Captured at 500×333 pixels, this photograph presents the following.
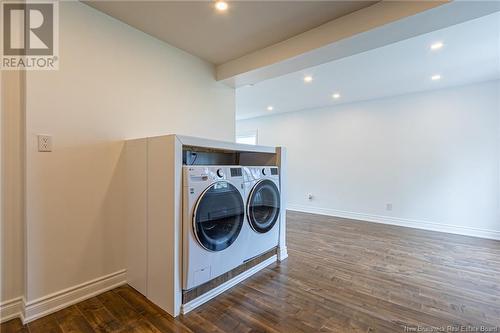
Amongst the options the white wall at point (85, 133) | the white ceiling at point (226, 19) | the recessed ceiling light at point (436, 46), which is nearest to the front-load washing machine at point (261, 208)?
the white wall at point (85, 133)

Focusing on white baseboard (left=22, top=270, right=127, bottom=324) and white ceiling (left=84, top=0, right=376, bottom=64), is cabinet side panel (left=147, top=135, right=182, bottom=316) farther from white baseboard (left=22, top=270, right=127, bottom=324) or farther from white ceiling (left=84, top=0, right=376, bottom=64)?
white ceiling (left=84, top=0, right=376, bottom=64)

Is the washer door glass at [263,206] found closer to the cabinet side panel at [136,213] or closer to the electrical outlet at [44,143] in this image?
the cabinet side panel at [136,213]

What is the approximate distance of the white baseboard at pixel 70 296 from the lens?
1600 millimetres

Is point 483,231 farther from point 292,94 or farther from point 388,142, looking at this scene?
point 292,94

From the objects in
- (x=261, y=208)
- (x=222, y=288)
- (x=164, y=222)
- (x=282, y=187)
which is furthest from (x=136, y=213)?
(x=282, y=187)

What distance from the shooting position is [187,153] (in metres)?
2.35

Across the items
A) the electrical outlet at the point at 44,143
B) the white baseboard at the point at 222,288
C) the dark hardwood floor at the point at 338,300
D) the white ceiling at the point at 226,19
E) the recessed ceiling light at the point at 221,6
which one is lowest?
the dark hardwood floor at the point at 338,300

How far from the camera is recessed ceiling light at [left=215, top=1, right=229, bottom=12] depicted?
5.99ft

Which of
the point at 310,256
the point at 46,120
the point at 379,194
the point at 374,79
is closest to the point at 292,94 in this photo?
the point at 374,79

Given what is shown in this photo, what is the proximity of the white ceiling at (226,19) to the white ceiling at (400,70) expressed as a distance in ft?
3.11

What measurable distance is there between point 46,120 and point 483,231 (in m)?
5.58

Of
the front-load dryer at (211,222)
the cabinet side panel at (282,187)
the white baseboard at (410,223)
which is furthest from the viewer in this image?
the white baseboard at (410,223)

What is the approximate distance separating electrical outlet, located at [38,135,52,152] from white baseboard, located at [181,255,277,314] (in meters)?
1.51

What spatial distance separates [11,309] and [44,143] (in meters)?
1.19
